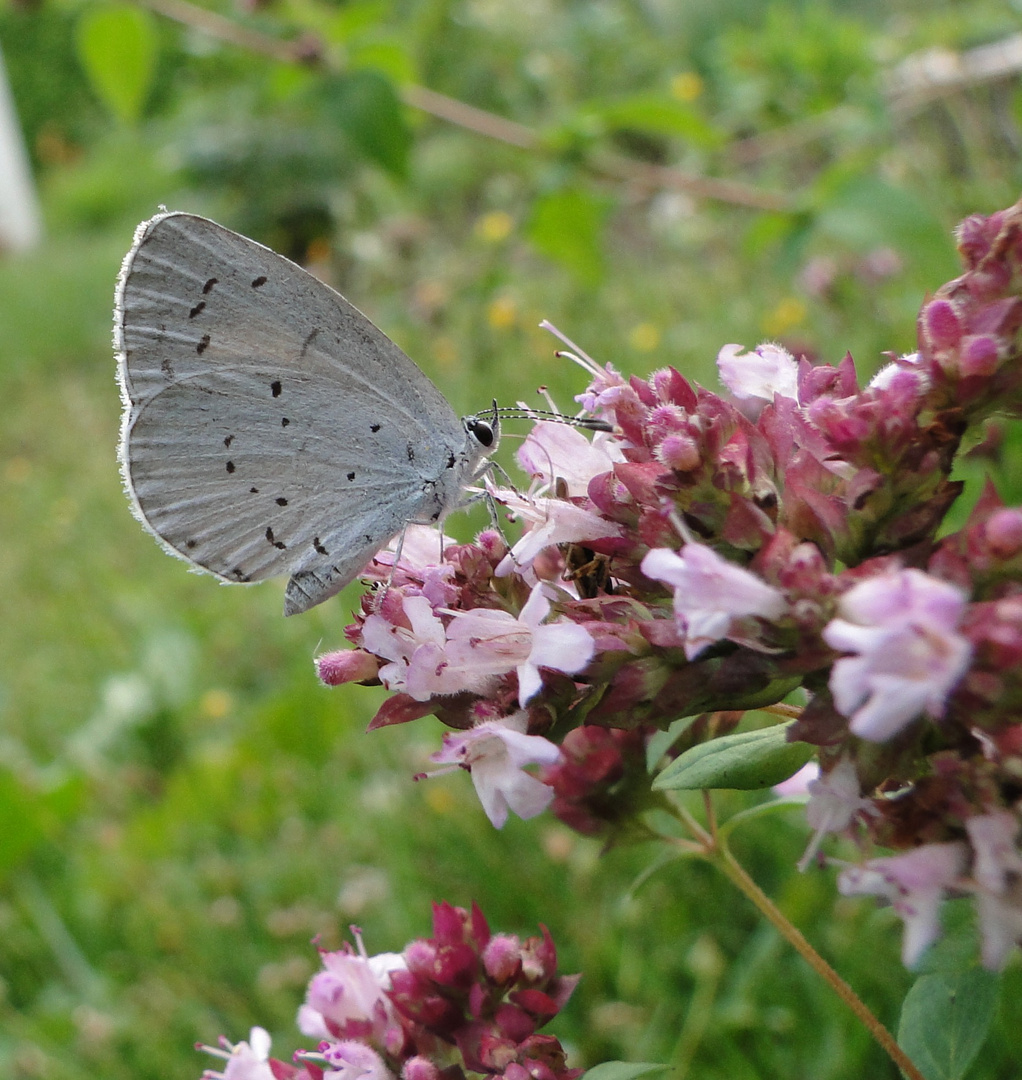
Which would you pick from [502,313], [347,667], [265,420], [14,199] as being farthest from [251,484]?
[14,199]

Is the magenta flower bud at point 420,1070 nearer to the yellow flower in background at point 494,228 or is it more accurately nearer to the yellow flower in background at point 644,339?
Answer: the yellow flower in background at point 644,339

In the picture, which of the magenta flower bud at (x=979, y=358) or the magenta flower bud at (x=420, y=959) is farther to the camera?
the magenta flower bud at (x=420, y=959)

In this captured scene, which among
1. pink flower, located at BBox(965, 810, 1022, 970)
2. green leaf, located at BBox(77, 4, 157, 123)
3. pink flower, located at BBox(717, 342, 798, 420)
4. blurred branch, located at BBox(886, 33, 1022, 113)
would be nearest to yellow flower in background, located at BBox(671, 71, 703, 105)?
blurred branch, located at BBox(886, 33, 1022, 113)

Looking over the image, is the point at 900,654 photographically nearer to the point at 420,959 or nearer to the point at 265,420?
the point at 420,959

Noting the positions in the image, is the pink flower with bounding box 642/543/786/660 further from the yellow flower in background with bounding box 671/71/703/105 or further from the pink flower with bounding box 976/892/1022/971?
the yellow flower in background with bounding box 671/71/703/105

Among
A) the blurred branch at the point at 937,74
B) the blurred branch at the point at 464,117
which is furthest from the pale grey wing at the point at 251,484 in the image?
the blurred branch at the point at 937,74

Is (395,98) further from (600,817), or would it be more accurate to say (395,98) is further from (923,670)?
(923,670)
